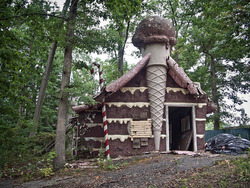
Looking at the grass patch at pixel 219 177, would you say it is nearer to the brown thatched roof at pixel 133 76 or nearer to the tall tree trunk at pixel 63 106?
the tall tree trunk at pixel 63 106

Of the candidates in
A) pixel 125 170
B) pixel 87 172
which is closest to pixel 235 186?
pixel 125 170

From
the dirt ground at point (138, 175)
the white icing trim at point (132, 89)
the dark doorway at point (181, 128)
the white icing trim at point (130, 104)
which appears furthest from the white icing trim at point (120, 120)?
the dark doorway at point (181, 128)

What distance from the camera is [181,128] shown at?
1371cm

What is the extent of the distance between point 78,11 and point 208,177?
24.9ft

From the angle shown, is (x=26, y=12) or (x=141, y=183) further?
(x=26, y=12)

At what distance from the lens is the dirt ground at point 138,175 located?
601 centimetres

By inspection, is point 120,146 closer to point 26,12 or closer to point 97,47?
point 97,47

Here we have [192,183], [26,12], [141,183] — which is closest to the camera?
[192,183]

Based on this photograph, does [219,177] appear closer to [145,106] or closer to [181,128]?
[145,106]

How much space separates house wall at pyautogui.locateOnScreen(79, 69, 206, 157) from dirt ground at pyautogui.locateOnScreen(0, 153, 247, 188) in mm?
2421

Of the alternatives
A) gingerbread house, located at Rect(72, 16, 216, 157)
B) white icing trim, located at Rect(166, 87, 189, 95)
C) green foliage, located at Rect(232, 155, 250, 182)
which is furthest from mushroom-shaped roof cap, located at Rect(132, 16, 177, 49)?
green foliage, located at Rect(232, 155, 250, 182)

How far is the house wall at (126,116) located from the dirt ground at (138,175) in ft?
7.94

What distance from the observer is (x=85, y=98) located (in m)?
8.14

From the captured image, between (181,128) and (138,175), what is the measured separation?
7.68 metres
